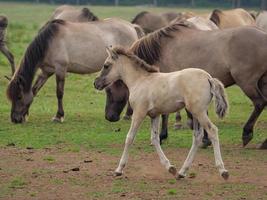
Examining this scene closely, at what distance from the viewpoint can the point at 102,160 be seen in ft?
36.3

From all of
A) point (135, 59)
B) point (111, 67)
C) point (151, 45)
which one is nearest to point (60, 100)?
point (151, 45)

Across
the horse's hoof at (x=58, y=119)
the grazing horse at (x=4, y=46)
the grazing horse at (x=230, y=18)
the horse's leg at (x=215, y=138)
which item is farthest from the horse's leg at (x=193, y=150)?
the grazing horse at (x=4, y=46)

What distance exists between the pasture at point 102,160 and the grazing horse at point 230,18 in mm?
2259

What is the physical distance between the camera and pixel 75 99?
1845 centimetres

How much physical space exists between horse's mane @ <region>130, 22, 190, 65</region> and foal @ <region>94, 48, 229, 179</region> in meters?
1.79

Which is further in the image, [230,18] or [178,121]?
[230,18]

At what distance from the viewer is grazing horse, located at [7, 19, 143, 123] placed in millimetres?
14898

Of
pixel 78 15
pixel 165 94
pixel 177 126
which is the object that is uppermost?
pixel 165 94

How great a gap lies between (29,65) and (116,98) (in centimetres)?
271

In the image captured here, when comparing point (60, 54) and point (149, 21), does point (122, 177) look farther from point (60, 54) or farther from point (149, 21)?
point (149, 21)

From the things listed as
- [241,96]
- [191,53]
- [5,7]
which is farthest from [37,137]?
[5,7]

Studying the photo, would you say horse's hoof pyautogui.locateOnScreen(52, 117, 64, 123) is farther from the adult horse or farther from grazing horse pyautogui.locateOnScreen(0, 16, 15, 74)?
the adult horse

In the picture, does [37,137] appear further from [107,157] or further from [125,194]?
[125,194]

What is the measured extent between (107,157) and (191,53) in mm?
2273
